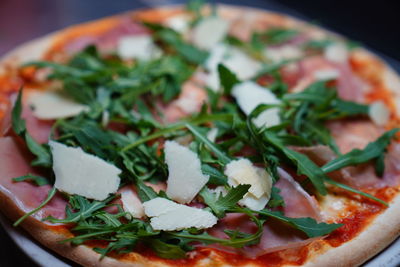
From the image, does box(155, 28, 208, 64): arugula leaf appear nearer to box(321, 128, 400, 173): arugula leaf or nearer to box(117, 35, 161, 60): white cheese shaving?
box(117, 35, 161, 60): white cheese shaving

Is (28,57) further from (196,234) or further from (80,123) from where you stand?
(196,234)

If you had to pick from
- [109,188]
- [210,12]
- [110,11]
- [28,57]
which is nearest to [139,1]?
[110,11]

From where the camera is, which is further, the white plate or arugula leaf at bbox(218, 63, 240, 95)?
arugula leaf at bbox(218, 63, 240, 95)

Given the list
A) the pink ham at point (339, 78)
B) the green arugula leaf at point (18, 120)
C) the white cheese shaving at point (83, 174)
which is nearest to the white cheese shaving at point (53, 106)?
the green arugula leaf at point (18, 120)

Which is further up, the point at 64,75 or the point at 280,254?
the point at 64,75

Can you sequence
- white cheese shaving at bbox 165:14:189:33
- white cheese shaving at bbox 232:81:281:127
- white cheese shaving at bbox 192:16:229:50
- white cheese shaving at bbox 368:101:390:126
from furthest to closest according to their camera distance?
1. white cheese shaving at bbox 165:14:189:33
2. white cheese shaving at bbox 192:16:229:50
3. white cheese shaving at bbox 368:101:390:126
4. white cheese shaving at bbox 232:81:281:127

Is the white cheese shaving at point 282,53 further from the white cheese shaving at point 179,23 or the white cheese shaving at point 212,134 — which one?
the white cheese shaving at point 212,134

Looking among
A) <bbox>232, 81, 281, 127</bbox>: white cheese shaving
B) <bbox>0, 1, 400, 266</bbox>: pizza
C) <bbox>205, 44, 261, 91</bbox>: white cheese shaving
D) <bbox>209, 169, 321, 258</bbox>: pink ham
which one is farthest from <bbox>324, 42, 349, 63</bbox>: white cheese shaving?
<bbox>209, 169, 321, 258</bbox>: pink ham
